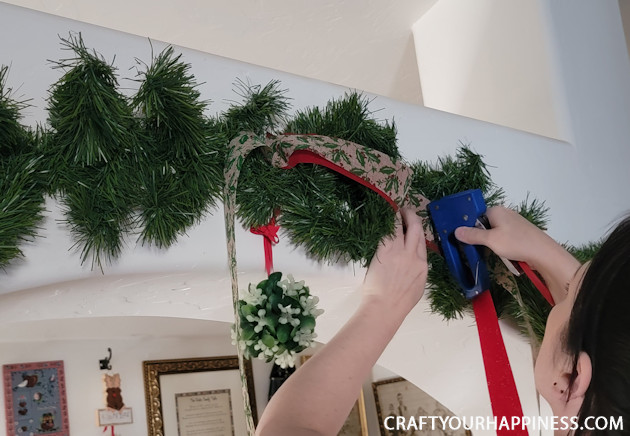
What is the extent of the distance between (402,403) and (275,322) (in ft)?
6.94

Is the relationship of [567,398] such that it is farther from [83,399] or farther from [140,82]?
[83,399]

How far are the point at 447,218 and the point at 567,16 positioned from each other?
64 cm

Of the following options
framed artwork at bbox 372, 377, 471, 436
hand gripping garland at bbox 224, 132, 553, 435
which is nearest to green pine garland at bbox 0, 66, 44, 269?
hand gripping garland at bbox 224, 132, 553, 435

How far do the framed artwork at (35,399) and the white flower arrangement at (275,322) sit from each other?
1.83 meters

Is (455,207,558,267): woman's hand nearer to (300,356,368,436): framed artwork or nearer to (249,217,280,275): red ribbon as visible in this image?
(249,217,280,275): red ribbon

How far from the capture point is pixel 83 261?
22.4 inches

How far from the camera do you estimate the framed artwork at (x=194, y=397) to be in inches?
94.5

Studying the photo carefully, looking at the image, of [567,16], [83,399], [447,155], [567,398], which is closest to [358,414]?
[83,399]

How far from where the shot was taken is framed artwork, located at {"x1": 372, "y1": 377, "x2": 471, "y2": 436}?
97.3 inches

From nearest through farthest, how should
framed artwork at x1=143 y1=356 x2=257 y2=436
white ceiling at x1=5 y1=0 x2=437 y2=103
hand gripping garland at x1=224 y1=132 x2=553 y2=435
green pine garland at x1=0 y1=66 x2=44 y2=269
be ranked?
green pine garland at x1=0 y1=66 x2=44 y2=269
hand gripping garland at x1=224 y1=132 x2=553 y2=435
white ceiling at x1=5 y1=0 x2=437 y2=103
framed artwork at x1=143 y1=356 x2=257 y2=436

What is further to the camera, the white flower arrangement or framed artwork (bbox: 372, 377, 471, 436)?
framed artwork (bbox: 372, 377, 471, 436)

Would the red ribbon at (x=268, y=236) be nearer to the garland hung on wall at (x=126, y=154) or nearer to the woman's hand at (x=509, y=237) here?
the garland hung on wall at (x=126, y=154)

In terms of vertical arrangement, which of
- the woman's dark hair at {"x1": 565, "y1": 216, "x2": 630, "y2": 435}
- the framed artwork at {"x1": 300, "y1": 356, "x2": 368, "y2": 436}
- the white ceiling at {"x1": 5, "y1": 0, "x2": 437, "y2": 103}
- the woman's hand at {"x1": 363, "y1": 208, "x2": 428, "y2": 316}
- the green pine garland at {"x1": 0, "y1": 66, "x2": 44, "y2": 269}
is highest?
the white ceiling at {"x1": 5, "y1": 0, "x2": 437, "y2": 103}

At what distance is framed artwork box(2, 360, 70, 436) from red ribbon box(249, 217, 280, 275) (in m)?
1.80
